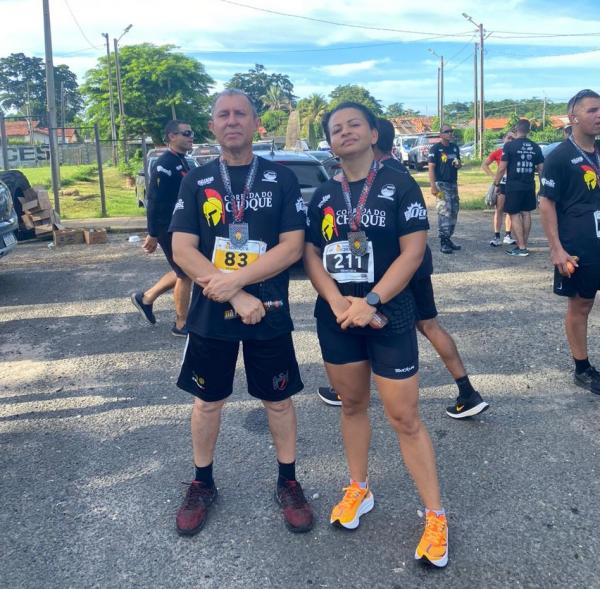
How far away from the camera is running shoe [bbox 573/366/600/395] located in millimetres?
4426

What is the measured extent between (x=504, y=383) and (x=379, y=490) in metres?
1.81

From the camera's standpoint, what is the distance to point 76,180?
30047 millimetres

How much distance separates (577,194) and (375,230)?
226 cm

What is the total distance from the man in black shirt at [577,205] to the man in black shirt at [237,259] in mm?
2253

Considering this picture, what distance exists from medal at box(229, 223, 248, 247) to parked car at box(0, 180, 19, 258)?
19.1 ft

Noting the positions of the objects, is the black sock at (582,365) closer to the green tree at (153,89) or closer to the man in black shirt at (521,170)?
the man in black shirt at (521,170)

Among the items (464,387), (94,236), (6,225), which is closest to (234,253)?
(464,387)

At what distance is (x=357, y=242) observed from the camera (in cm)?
274

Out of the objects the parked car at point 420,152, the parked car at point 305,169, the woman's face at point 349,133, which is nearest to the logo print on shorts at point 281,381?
the woman's face at point 349,133

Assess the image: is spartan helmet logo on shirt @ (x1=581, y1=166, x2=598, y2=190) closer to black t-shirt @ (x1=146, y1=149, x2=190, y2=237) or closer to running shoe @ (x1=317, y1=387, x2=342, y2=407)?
running shoe @ (x1=317, y1=387, x2=342, y2=407)

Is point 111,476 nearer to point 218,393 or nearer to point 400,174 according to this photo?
point 218,393

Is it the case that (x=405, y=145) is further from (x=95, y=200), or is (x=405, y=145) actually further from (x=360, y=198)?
(x=360, y=198)

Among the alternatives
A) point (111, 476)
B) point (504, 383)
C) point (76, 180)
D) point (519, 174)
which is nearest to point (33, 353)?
point (111, 476)

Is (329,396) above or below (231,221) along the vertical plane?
below
